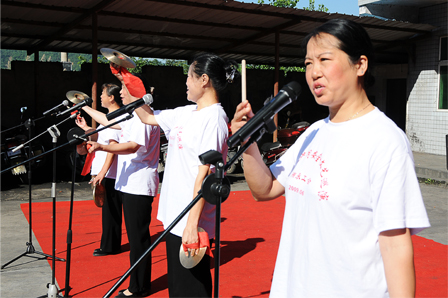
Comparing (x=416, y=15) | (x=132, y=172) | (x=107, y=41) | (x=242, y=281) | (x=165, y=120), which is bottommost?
(x=242, y=281)

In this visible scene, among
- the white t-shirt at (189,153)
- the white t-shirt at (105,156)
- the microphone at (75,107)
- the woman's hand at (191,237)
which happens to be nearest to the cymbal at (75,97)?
the white t-shirt at (105,156)

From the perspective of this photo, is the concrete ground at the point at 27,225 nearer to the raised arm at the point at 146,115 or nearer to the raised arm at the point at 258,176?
the raised arm at the point at 146,115

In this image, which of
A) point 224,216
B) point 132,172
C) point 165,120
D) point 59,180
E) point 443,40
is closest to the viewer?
point 165,120

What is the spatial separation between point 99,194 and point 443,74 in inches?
483

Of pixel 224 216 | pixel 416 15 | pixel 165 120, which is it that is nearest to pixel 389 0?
pixel 416 15

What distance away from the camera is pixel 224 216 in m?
6.90

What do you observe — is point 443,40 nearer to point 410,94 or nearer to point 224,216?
point 410,94

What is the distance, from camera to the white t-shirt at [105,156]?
4640mm

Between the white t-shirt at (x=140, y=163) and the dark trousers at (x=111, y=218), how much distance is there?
0.95 metres

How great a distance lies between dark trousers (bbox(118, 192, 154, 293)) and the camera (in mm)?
3793

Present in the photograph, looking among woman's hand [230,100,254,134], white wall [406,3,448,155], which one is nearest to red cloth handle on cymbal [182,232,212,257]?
woman's hand [230,100,254,134]

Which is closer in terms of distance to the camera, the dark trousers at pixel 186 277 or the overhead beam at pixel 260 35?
the dark trousers at pixel 186 277

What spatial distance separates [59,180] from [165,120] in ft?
25.3

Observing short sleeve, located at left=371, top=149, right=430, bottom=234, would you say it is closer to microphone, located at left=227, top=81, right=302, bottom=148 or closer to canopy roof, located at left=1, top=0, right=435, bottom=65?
microphone, located at left=227, top=81, right=302, bottom=148
